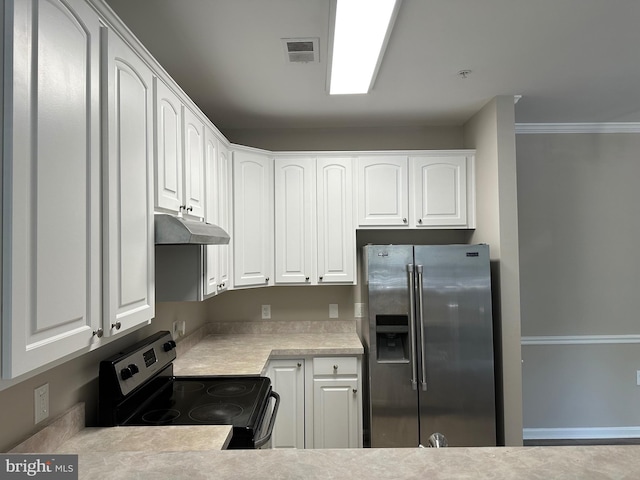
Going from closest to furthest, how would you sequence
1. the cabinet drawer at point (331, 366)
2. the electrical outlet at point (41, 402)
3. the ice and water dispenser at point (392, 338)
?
the electrical outlet at point (41, 402)
the ice and water dispenser at point (392, 338)
the cabinet drawer at point (331, 366)

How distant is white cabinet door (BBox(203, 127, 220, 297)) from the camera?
2221 millimetres

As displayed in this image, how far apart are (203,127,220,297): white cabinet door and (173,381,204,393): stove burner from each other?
19.9 inches

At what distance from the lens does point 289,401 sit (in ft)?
9.00

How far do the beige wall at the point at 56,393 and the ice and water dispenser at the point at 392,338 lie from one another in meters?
1.54

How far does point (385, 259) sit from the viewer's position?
268 centimetres

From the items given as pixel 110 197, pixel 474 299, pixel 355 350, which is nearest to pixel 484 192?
pixel 474 299

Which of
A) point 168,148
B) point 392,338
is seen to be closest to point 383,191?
point 392,338

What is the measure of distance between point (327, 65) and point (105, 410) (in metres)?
2.08

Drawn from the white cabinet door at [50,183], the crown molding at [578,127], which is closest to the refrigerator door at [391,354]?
the crown molding at [578,127]

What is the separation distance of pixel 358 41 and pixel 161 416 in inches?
81.2

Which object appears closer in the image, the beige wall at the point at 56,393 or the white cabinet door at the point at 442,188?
the beige wall at the point at 56,393

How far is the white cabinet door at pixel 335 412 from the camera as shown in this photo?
8.95 feet

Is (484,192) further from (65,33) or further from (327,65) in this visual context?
(65,33)

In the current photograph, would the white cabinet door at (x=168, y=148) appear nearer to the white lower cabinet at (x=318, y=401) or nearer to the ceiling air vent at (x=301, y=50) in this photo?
the ceiling air vent at (x=301, y=50)
